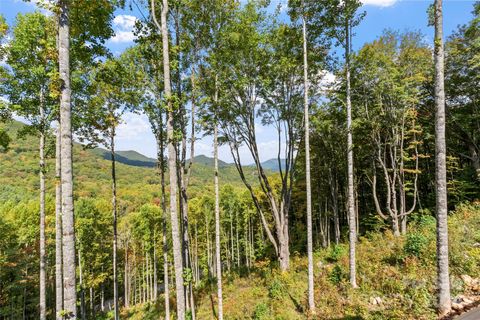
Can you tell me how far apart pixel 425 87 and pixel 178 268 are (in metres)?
22.6

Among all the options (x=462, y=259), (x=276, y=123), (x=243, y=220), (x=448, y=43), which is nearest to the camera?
(x=462, y=259)

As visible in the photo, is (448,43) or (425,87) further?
(425,87)

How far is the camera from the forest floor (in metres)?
7.19

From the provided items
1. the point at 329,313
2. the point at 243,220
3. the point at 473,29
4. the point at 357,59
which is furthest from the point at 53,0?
the point at 243,220

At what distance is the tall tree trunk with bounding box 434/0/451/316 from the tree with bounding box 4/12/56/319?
13.1 metres

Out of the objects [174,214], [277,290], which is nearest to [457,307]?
[277,290]

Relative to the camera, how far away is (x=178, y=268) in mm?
7020

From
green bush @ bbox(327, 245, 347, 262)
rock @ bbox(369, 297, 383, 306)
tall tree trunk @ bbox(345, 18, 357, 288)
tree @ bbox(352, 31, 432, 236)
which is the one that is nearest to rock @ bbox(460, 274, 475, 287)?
rock @ bbox(369, 297, 383, 306)

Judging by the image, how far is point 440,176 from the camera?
6.61 meters

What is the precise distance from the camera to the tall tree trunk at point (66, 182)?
453cm

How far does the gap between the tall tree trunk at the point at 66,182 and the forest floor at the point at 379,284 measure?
8.06 meters

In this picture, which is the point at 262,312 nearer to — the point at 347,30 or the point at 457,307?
the point at 457,307

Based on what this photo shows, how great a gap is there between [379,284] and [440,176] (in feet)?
16.5

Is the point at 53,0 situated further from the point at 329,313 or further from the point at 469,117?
the point at 469,117
